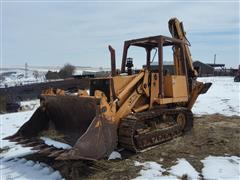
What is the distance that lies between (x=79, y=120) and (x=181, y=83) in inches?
115

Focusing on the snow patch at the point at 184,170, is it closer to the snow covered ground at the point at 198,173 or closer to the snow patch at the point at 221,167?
the snow covered ground at the point at 198,173

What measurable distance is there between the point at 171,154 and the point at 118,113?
4.47 feet

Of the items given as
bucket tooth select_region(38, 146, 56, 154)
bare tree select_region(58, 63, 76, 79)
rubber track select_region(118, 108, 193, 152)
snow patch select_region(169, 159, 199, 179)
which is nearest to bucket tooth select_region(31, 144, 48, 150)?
bucket tooth select_region(38, 146, 56, 154)

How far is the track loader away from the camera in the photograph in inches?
240

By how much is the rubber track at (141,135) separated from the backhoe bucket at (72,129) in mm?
251

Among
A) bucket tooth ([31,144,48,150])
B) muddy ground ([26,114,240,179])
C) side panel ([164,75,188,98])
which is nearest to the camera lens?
muddy ground ([26,114,240,179])

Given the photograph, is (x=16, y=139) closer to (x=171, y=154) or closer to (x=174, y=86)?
(x=171, y=154)

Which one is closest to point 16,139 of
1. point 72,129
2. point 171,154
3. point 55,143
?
point 55,143

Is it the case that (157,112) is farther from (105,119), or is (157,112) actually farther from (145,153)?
(105,119)

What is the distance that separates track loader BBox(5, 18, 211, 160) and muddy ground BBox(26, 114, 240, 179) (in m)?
0.24

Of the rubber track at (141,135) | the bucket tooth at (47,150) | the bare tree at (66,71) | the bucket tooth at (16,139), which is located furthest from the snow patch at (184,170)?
the bare tree at (66,71)

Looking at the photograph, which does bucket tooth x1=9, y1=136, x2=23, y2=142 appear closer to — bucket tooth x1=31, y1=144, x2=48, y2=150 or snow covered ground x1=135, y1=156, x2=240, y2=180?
bucket tooth x1=31, y1=144, x2=48, y2=150

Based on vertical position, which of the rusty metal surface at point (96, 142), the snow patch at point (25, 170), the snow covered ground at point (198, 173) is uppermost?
the rusty metal surface at point (96, 142)

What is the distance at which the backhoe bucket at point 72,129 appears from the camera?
570 cm
